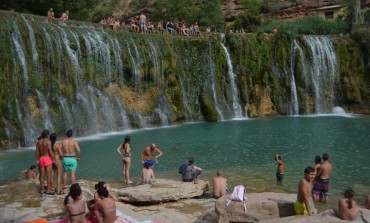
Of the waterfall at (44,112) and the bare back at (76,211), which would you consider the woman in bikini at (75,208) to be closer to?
the bare back at (76,211)

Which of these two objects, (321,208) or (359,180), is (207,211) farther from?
(359,180)

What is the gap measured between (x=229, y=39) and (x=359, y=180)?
72.2 ft

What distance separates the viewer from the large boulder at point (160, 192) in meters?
10.1

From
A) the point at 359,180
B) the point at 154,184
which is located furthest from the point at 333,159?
the point at 154,184

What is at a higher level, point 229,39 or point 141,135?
point 229,39

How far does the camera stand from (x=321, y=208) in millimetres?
10414

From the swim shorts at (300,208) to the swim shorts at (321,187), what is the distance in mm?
3112

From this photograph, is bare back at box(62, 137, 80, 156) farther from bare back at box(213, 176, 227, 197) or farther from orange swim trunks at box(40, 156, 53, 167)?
bare back at box(213, 176, 227, 197)

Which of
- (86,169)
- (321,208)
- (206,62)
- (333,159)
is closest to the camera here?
(321,208)

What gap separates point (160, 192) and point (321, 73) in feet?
96.1

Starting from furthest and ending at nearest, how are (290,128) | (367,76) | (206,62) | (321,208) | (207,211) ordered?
(367,76), (206,62), (290,128), (321,208), (207,211)

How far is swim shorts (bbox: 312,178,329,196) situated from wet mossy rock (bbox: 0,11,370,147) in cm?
1448

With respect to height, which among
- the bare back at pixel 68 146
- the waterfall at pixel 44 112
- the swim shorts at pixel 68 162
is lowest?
the swim shorts at pixel 68 162

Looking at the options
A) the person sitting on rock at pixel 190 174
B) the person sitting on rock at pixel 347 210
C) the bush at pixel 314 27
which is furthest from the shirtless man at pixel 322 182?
the bush at pixel 314 27
